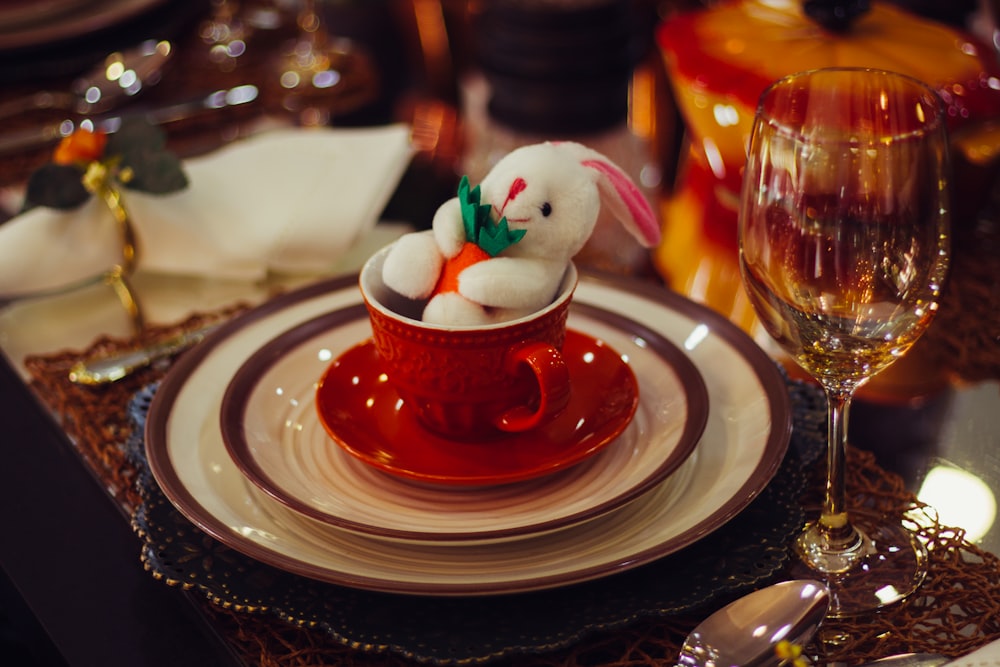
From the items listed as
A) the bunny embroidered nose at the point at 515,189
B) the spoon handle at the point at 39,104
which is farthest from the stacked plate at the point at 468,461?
the spoon handle at the point at 39,104

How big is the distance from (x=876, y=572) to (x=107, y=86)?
2.83 ft

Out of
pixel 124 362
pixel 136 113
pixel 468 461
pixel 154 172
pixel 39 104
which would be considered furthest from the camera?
pixel 39 104

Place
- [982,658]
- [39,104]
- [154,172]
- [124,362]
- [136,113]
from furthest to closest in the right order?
[39,104]
[136,113]
[154,172]
[124,362]
[982,658]

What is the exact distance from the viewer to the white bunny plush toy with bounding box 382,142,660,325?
1.55ft

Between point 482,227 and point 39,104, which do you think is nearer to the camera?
point 482,227

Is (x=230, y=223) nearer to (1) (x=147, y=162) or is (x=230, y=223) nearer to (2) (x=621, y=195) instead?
(1) (x=147, y=162)

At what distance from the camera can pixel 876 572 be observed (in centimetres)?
44

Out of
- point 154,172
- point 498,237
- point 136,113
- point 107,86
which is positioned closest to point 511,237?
point 498,237

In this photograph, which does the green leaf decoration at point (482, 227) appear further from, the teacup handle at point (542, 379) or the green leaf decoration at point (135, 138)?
the green leaf decoration at point (135, 138)

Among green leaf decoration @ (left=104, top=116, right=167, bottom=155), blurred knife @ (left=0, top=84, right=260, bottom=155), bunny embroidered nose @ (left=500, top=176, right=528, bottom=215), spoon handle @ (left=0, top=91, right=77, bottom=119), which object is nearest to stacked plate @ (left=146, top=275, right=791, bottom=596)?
bunny embroidered nose @ (left=500, top=176, right=528, bottom=215)

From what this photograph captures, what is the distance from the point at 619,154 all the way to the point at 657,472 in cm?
73

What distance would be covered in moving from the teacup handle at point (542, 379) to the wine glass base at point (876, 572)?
12 centimetres

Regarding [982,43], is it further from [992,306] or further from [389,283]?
[389,283]

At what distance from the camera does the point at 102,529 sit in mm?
494
